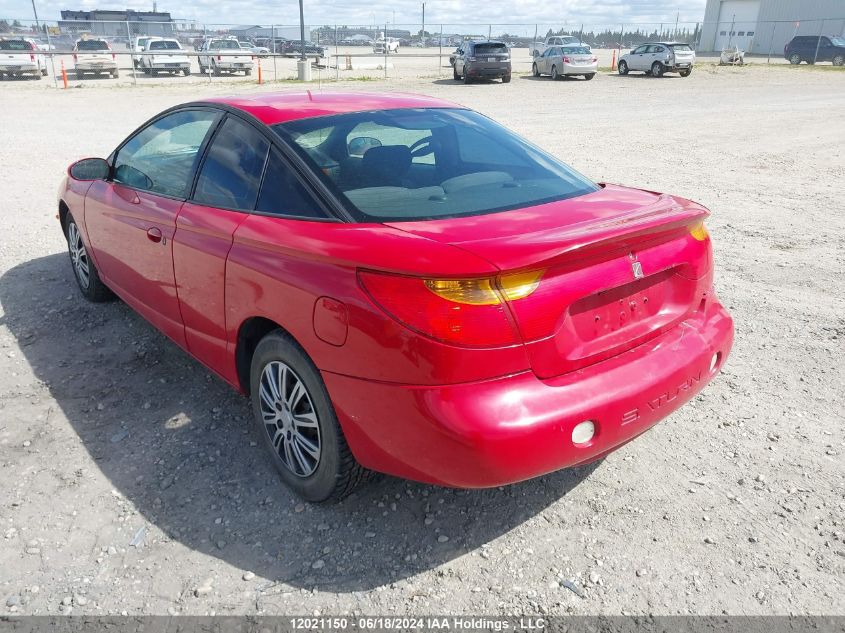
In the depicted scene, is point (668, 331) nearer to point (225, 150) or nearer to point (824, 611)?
point (824, 611)

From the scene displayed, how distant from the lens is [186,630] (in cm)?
225

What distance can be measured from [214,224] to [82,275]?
252 cm

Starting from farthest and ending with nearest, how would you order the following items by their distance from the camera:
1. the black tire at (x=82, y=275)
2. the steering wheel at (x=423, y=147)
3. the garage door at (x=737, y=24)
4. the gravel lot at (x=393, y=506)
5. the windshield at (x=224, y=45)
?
the garage door at (x=737, y=24), the windshield at (x=224, y=45), the black tire at (x=82, y=275), the steering wheel at (x=423, y=147), the gravel lot at (x=393, y=506)

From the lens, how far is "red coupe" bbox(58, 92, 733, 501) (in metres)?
2.17

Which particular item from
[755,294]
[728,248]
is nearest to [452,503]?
[755,294]

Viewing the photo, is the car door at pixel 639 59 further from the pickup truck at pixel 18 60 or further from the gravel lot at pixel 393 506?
the gravel lot at pixel 393 506

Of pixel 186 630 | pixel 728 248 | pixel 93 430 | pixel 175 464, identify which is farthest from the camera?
pixel 728 248

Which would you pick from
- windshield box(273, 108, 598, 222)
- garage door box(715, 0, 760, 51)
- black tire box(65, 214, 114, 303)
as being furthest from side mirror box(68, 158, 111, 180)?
garage door box(715, 0, 760, 51)

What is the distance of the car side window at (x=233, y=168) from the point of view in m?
2.93

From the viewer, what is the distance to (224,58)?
31.5m

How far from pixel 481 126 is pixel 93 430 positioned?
251cm

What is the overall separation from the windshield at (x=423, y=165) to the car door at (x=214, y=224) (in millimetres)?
259

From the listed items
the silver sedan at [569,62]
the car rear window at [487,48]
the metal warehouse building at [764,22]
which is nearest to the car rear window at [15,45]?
the car rear window at [487,48]

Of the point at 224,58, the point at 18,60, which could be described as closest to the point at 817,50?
the point at 224,58
